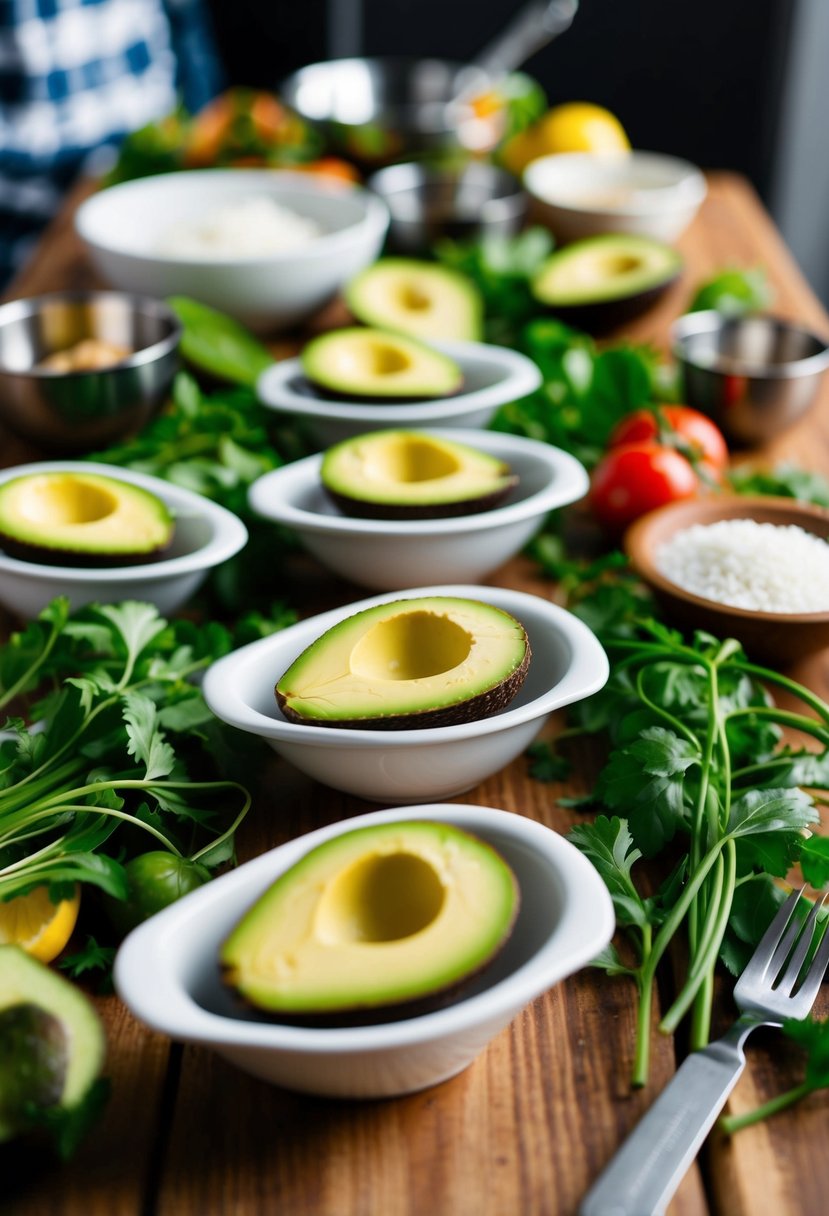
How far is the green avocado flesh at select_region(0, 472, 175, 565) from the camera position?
3.22 ft

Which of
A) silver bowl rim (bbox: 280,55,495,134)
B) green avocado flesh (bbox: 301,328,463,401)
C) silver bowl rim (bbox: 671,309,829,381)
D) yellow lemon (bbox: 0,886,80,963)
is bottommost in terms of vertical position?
yellow lemon (bbox: 0,886,80,963)

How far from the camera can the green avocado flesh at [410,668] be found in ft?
2.55

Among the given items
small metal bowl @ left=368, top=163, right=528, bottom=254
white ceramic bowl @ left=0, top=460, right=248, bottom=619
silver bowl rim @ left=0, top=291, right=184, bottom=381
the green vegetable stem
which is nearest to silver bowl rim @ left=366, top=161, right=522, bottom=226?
small metal bowl @ left=368, top=163, right=528, bottom=254

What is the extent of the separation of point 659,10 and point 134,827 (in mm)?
3472

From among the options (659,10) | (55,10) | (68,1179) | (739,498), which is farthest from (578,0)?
(68,1179)

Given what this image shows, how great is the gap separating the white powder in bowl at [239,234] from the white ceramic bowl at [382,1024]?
115 cm

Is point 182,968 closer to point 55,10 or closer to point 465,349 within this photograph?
point 465,349

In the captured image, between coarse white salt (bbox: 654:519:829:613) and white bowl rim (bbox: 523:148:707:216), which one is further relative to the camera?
white bowl rim (bbox: 523:148:707:216)

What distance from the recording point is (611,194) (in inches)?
84.5

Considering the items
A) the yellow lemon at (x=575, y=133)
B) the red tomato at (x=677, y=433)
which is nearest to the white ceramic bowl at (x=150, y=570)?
the red tomato at (x=677, y=433)

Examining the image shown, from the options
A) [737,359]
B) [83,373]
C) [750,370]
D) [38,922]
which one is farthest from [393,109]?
[38,922]

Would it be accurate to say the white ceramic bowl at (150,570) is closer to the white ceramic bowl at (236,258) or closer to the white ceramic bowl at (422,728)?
the white ceramic bowl at (422,728)

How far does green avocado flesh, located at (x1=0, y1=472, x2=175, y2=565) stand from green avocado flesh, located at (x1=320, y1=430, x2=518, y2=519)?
0.16 metres

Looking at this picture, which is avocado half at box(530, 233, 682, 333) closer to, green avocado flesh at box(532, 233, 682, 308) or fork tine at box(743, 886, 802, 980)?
green avocado flesh at box(532, 233, 682, 308)
